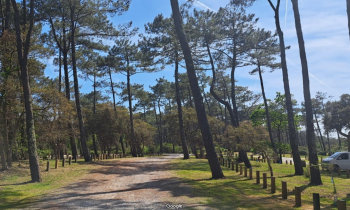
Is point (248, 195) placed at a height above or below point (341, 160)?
above

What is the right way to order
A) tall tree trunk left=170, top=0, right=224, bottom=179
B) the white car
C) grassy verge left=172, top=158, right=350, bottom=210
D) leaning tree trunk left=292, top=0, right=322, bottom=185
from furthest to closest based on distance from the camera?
→ the white car < tall tree trunk left=170, top=0, right=224, bottom=179 < leaning tree trunk left=292, top=0, right=322, bottom=185 < grassy verge left=172, top=158, right=350, bottom=210

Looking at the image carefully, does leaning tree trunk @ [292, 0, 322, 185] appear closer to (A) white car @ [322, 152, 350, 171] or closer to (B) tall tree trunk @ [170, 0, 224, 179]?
(B) tall tree trunk @ [170, 0, 224, 179]

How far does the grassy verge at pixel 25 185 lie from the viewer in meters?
8.97

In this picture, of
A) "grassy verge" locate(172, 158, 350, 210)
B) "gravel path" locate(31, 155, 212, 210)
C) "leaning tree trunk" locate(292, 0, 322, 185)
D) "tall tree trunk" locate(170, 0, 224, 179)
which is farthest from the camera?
"tall tree trunk" locate(170, 0, 224, 179)

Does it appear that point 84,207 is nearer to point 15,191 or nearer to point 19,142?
point 15,191

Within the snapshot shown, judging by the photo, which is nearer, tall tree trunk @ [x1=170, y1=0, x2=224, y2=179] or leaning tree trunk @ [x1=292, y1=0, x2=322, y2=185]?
leaning tree trunk @ [x1=292, y1=0, x2=322, y2=185]

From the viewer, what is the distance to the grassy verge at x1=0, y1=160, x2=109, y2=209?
8.97m

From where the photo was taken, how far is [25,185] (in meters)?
11.7

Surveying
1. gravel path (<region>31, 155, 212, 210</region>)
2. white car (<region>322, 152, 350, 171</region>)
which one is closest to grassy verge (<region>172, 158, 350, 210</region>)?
gravel path (<region>31, 155, 212, 210</region>)

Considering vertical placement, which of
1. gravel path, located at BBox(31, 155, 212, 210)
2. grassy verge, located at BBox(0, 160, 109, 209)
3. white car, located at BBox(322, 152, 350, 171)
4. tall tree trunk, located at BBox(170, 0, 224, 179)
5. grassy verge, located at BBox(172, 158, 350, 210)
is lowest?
white car, located at BBox(322, 152, 350, 171)

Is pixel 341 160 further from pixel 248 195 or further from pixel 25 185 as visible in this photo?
pixel 25 185

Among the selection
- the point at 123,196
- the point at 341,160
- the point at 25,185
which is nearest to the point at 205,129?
the point at 123,196

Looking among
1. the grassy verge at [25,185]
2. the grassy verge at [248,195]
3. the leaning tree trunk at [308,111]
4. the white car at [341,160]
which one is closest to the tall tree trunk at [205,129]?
the grassy verge at [248,195]

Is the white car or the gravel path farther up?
the gravel path
